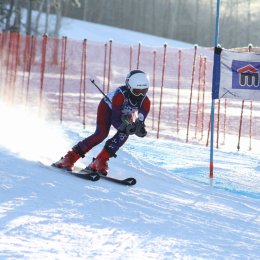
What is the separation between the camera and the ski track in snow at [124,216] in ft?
13.5

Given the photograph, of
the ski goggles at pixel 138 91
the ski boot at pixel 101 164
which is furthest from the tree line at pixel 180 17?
the ski goggles at pixel 138 91

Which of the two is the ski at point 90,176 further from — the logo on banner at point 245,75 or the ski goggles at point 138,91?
the logo on banner at point 245,75

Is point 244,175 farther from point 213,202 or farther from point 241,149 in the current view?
point 241,149

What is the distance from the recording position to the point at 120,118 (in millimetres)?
6332

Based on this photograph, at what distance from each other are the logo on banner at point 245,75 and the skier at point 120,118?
1.50 metres

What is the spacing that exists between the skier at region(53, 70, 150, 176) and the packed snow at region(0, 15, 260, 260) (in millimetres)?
284

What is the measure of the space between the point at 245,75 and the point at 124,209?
313 cm

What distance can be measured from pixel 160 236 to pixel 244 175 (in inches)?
156

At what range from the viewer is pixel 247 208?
607cm

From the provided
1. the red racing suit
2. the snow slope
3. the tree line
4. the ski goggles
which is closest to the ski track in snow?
the snow slope

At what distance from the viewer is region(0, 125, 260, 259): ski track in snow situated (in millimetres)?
4105

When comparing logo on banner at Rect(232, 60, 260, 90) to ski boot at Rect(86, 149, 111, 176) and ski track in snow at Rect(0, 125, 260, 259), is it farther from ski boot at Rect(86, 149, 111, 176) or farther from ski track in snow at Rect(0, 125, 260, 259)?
ski boot at Rect(86, 149, 111, 176)

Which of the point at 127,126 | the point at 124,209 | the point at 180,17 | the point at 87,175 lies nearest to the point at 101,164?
the point at 87,175

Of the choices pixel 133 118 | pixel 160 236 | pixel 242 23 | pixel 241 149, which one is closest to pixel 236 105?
pixel 241 149
